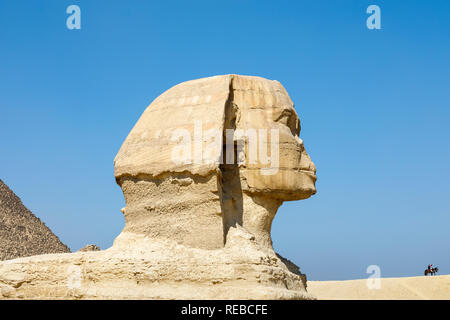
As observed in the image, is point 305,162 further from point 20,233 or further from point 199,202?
point 20,233

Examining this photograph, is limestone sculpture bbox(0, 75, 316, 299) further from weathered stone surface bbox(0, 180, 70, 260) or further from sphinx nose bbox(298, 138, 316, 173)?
weathered stone surface bbox(0, 180, 70, 260)

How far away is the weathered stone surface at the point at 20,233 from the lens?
37.1 meters

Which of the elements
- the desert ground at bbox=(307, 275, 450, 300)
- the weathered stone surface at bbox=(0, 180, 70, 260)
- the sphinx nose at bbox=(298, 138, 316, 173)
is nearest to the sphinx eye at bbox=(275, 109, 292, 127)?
the sphinx nose at bbox=(298, 138, 316, 173)

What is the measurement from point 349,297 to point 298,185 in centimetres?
2267

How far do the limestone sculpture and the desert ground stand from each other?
21741 millimetres

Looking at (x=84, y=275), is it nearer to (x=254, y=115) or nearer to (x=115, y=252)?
(x=115, y=252)

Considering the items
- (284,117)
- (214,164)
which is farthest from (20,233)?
(214,164)

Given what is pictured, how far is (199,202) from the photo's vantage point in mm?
A: 7922

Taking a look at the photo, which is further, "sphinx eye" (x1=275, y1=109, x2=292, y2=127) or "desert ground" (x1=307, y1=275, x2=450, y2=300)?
"desert ground" (x1=307, y1=275, x2=450, y2=300)

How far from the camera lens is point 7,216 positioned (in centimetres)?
4103

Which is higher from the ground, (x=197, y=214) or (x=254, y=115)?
(x=254, y=115)

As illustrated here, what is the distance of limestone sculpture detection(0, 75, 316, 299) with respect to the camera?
7547 millimetres

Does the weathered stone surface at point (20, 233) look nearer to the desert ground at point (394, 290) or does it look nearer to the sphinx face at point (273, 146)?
the desert ground at point (394, 290)
